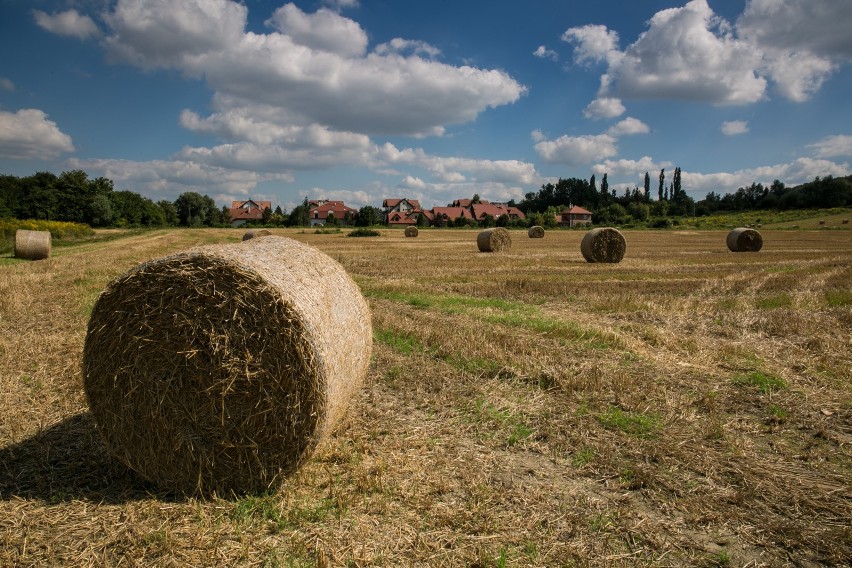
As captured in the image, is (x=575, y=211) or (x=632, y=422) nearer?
(x=632, y=422)

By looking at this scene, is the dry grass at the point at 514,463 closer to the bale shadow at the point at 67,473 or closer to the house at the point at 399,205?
the bale shadow at the point at 67,473

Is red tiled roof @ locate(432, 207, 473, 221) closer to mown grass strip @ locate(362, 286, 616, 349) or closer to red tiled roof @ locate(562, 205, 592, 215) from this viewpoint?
red tiled roof @ locate(562, 205, 592, 215)

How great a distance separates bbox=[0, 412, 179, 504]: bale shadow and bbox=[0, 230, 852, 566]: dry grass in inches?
0.8

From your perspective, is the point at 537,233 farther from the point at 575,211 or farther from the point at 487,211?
the point at 575,211

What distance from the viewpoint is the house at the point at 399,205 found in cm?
13838

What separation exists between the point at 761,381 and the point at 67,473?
26.0ft

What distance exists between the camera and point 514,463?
4.94m

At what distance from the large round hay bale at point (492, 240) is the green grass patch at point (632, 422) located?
2502cm

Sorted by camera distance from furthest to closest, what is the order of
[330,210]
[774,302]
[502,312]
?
[330,210] < [774,302] < [502,312]

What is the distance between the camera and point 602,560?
3.55 metres

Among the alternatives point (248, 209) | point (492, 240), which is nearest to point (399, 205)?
point (248, 209)

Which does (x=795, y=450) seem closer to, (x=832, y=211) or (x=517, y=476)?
(x=517, y=476)

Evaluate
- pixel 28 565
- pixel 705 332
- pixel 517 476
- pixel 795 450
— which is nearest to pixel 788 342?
pixel 705 332

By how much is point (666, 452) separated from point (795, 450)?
4.24 feet
